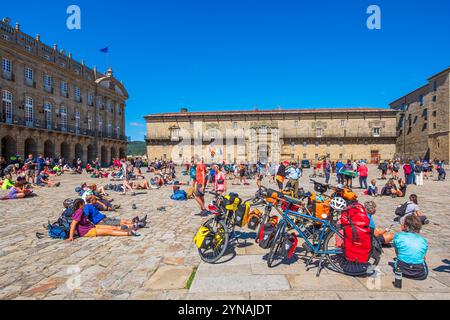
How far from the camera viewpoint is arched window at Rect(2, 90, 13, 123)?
25184mm

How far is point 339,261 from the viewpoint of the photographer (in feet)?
12.2

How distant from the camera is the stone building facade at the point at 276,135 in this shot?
46500mm

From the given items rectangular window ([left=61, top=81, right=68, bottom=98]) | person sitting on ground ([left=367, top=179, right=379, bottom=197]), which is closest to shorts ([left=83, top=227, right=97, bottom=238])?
person sitting on ground ([left=367, top=179, right=379, bottom=197])

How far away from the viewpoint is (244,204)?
4.48 metres

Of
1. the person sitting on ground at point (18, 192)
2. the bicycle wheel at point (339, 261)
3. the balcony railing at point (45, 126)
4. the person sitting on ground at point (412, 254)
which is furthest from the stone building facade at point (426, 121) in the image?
the balcony railing at point (45, 126)

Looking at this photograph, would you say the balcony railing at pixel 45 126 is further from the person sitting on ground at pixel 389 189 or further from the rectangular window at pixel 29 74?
the person sitting on ground at pixel 389 189

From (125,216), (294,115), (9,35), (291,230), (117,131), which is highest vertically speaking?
(9,35)

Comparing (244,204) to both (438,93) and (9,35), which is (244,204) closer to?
(9,35)

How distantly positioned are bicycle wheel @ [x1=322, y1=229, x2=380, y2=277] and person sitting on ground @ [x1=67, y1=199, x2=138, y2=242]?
3.84 meters

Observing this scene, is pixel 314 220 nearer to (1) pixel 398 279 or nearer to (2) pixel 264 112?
(1) pixel 398 279

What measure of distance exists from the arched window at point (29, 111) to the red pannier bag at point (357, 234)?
32267mm
